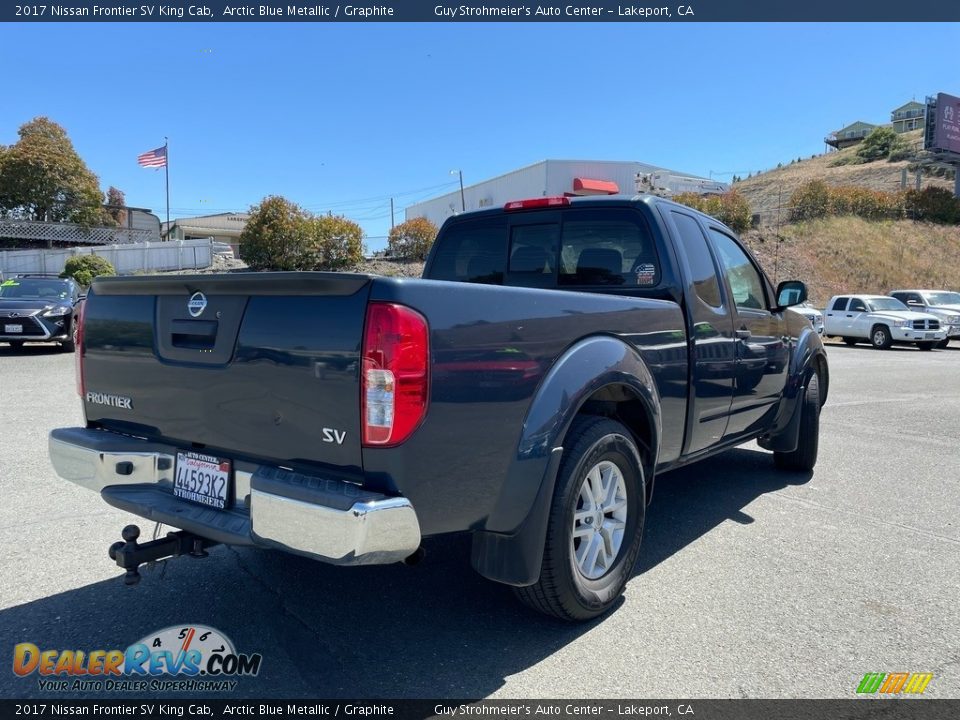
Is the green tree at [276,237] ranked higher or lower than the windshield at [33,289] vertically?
higher

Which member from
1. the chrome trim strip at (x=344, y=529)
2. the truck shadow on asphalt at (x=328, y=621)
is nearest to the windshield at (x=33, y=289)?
the truck shadow on asphalt at (x=328, y=621)

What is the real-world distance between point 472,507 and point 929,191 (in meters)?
53.5

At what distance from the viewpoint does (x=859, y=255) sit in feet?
127

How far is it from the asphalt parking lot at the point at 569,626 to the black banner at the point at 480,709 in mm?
61

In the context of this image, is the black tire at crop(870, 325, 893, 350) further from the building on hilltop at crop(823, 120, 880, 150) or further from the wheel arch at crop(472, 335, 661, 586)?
the building on hilltop at crop(823, 120, 880, 150)

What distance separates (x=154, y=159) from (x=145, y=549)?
4580cm

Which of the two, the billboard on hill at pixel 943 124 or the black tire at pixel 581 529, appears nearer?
the black tire at pixel 581 529

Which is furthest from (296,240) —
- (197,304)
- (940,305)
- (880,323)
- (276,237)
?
(197,304)

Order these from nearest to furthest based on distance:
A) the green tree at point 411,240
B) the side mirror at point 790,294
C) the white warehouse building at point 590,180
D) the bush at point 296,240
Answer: the side mirror at point 790,294 < the bush at point 296,240 < the green tree at point 411,240 < the white warehouse building at point 590,180

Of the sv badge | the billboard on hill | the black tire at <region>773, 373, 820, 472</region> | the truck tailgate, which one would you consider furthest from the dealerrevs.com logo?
the billboard on hill

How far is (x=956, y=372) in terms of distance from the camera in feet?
48.4

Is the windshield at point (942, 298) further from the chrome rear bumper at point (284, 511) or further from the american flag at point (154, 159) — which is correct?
the american flag at point (154, 159)

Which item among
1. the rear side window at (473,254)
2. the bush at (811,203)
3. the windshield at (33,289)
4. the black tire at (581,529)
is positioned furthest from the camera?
the bush at (811,203)

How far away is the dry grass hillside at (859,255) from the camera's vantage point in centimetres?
3628
